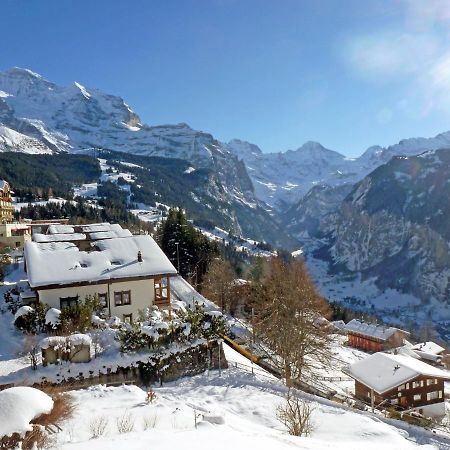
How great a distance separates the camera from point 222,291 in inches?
2079

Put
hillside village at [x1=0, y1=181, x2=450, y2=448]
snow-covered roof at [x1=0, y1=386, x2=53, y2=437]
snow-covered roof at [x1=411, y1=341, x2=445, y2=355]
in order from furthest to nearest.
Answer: snow-covered roof at [x1=411, y1=341, x2=445, y2=355]
hillside village at [x1=0, y1=181, x2=450, y2=448]
snow-covered roof at [x1=0, y1=386, x2=53, y2=437]

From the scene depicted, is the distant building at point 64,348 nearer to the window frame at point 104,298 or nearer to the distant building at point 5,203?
the window frame at point 104,298

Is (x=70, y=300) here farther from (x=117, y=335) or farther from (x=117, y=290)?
(x=117, y=335)

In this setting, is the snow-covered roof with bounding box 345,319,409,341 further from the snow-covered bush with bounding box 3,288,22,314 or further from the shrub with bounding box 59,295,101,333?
the shrub with bounding box 59,295,101,333

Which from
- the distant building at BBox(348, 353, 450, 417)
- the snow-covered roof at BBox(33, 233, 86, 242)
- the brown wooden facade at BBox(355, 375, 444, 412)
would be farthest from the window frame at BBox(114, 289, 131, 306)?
the brown wooden facade at BBox(355, 375, 444, 412)

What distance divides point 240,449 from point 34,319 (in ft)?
62.8

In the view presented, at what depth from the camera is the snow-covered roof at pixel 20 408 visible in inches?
366

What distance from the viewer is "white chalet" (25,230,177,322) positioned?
27750 mm

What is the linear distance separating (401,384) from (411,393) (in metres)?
2.34

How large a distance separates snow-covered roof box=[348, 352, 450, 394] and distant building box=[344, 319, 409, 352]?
1655 inches

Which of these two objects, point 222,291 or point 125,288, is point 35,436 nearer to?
point 125,288

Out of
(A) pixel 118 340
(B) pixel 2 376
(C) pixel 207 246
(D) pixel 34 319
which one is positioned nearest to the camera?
(B) pixel 2 376

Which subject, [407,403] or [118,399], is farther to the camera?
[407,403]

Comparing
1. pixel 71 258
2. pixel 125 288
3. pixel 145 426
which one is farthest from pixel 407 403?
pixel 145 426
